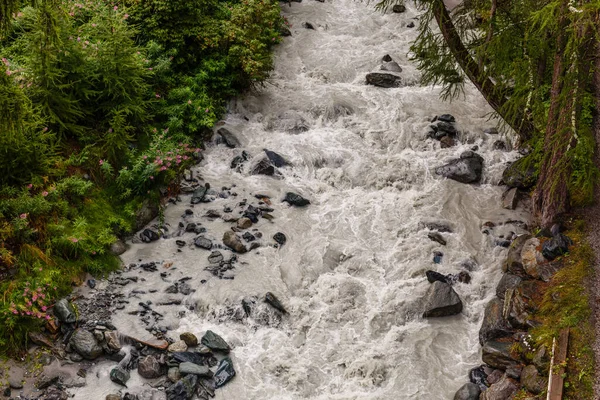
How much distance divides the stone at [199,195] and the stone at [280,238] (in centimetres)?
238

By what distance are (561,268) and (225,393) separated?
735cm

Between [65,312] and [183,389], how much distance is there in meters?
2.82

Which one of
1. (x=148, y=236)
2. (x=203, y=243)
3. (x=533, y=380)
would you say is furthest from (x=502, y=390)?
(x=148, y=236)

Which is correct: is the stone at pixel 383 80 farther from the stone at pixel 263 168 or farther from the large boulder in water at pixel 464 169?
the stone at pixel 263 168

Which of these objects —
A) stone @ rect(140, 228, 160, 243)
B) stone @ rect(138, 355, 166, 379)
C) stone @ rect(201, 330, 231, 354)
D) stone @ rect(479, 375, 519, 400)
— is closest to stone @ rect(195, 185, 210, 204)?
stone @ rect(140, 228, 160, 243)

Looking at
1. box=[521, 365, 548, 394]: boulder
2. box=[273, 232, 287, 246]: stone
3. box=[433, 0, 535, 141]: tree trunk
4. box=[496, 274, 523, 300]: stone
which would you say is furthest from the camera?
box=[433, 0, 535, 141]: tree trunk

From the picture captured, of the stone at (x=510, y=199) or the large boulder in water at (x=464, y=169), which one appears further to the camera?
the large boulder in water at (x=464, y=169)

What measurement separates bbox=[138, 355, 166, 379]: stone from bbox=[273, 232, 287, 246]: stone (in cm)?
432

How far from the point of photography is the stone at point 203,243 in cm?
1358

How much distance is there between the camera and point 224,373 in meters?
10.7

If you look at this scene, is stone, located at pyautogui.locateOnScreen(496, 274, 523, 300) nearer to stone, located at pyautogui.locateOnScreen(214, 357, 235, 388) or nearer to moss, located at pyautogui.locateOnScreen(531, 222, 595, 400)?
moss, located at pyautogui.locateOnScreen(531, 222, 595, 400)

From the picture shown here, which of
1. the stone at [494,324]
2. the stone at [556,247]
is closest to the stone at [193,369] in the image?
the stone at [494,324]

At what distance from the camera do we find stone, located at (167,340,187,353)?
10.9 metres

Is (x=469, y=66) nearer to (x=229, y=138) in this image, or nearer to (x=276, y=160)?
(x=276, y=160)
